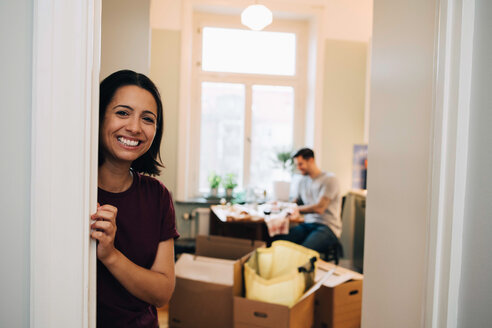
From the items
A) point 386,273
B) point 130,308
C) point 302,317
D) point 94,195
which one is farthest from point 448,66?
point 302,317

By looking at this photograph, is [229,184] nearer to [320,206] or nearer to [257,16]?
[320,206]

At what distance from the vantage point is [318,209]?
11.0 feet

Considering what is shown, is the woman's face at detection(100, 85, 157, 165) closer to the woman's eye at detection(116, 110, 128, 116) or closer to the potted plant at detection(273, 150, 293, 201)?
the woman's eye at detection(116, 110, 128, 116)

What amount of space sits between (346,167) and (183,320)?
284cm

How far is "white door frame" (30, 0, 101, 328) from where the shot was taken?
2.38 ft

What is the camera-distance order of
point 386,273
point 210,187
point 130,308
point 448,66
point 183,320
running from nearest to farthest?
point 448,66, point 130,308, point 386,273, point 183,320, point 210,187

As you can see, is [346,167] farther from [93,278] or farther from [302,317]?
[93,278]

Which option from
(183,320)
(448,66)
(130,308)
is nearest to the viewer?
(448,66)

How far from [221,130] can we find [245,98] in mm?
501

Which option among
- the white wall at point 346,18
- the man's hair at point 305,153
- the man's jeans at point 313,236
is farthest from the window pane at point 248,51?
the man's jeans at point 313,236

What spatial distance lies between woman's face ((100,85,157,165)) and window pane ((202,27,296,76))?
340 centimetres

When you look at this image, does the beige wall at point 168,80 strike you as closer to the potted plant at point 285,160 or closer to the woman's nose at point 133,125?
the potted plant at point 285,160

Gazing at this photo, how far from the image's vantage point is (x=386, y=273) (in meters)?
1.32

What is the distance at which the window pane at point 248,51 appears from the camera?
4281 mm
